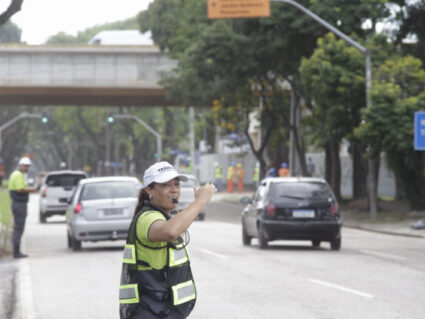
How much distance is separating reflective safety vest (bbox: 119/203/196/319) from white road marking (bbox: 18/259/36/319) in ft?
19.6

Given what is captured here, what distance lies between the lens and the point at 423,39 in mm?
39562

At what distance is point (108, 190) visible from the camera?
75.4 feet

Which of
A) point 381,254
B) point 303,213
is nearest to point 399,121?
point 303,213

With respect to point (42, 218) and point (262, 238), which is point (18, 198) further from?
point (42, 218)

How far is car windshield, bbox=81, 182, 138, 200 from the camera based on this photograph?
74.7 ft

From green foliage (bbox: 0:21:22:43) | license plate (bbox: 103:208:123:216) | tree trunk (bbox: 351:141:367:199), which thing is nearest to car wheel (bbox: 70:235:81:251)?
license plate (bbox: 103:208:123:216)

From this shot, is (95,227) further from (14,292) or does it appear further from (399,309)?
(399,309)

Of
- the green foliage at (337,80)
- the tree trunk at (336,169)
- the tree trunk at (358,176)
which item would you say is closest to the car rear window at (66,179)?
the green foliage at (337,80)

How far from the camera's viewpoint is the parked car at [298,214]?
2134 centimetres

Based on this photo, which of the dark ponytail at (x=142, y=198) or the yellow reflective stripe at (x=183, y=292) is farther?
the dark ponytail at (x=142, y=198)

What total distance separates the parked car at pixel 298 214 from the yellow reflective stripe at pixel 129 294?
15410 millimetres

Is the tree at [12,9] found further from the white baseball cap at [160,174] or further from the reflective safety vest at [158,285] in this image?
the reflective safety vest at [158,285]

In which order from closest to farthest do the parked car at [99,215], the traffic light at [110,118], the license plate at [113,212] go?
the parked car at [99,215]
the license plate at [113,212]
the traffic light at [110,118]

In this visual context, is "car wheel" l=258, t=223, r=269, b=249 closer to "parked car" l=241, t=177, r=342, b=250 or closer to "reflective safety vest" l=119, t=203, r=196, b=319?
"parked car" l=241, t=177, r=342, b=250
